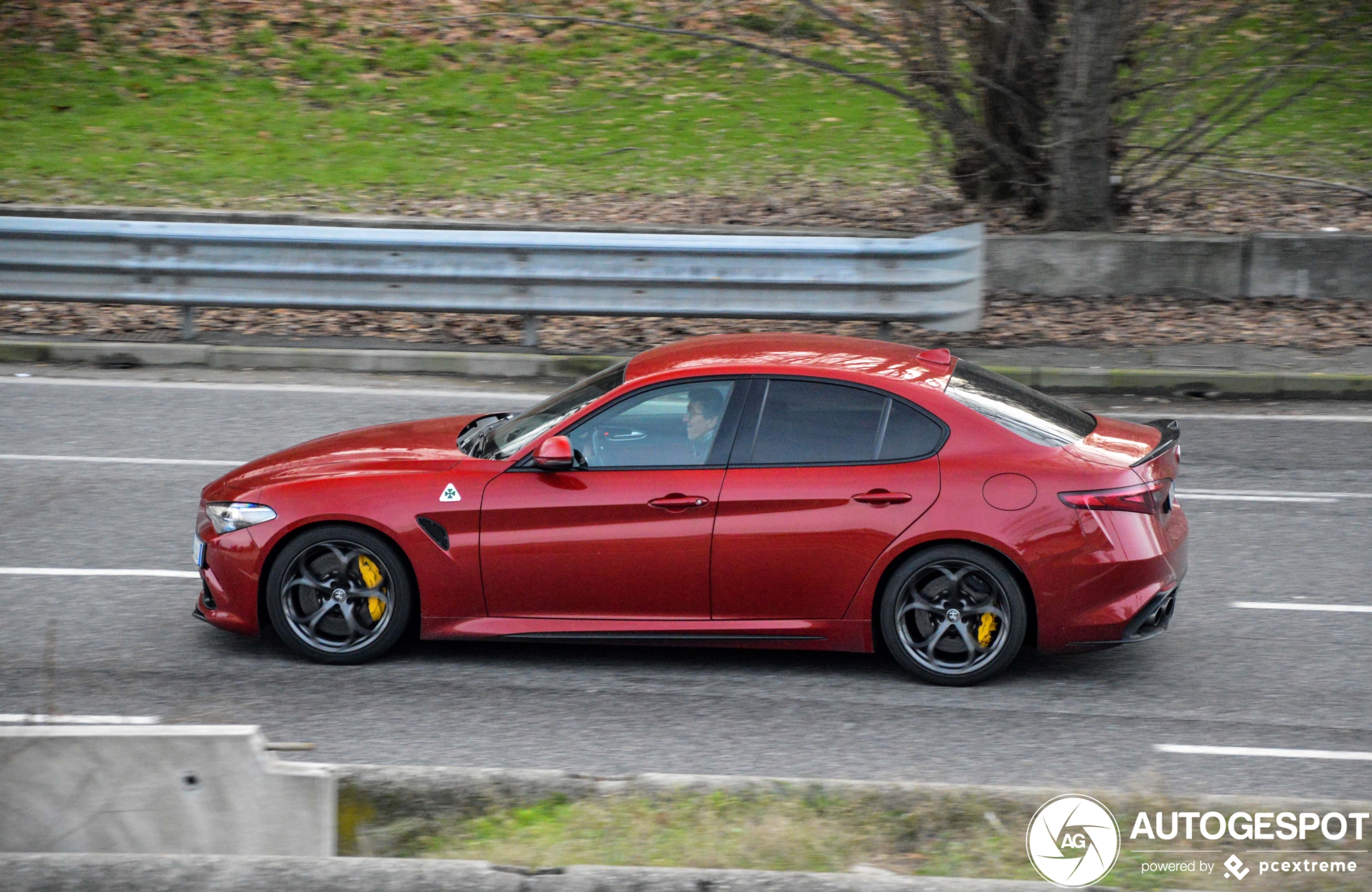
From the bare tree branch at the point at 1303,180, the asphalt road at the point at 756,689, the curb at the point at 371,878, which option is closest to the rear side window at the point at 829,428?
the asphalt road at the point at 756,689

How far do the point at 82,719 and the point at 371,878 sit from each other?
2.76 metres

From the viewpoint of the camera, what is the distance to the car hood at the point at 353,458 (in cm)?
635

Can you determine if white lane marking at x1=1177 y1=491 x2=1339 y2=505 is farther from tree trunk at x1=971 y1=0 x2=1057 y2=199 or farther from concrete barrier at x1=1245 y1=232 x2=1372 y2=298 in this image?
tree trunk at x1=971 y1=0 x2=1057 y2=199

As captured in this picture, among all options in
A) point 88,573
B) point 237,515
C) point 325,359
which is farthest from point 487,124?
point 237,515

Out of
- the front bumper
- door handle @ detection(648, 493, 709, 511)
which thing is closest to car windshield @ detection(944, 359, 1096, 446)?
door handle @ detection(648, 493, 709, 511)

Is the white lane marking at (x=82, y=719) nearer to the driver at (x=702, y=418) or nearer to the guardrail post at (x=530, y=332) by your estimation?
the driver at (x=702, y=418)

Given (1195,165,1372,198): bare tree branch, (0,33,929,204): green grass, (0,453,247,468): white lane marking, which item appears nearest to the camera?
(0,453,247,468): white lane marking

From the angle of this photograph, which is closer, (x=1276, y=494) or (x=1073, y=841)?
(x=1073, y=841)

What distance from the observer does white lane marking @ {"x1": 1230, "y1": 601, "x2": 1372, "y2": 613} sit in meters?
7.05

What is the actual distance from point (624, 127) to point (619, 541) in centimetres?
1235

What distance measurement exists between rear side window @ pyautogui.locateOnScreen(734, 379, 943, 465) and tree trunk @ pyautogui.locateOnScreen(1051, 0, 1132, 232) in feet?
27.4

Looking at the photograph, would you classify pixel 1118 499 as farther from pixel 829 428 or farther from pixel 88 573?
pixel 88 573

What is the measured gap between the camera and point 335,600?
6.26 m

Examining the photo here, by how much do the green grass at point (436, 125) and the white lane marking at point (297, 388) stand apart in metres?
3.90
